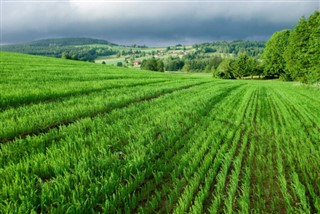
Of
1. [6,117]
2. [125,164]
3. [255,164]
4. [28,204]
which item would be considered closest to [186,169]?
[125,164]

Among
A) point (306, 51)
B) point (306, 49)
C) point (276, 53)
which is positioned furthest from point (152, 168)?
point (276, 53)

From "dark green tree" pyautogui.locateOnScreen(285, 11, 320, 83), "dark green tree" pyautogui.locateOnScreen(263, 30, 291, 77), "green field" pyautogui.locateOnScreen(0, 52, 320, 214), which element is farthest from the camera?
"dark green tree" pyautogui.locateOnScreen(263, 30, 291, 77)

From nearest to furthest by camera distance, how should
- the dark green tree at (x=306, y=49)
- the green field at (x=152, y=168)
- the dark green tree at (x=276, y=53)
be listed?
the green field at (x=152, y=168)
the dark green tree at (x=306, y=49)
the dark green tree at (x=276, y=53)

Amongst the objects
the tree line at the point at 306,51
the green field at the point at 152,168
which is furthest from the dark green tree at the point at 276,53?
the green field at the point at 152,168

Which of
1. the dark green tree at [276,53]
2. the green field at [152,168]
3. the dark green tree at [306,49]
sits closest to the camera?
the green field at [152,168]

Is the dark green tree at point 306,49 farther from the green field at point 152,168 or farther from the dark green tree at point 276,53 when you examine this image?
the green field at point 152,168

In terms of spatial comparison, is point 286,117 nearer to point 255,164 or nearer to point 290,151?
point 290,151

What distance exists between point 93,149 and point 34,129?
2566mm

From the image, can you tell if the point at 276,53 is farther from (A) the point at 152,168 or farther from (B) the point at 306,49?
(A) the point at 152,168

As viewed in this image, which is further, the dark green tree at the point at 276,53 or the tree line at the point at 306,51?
the dark green tree at the point at 276,53

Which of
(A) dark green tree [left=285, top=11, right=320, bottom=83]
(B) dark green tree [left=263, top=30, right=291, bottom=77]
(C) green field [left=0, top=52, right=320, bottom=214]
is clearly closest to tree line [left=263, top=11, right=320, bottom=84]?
(A) dark green tree [left=285, top=11, right=320, bottom=83]

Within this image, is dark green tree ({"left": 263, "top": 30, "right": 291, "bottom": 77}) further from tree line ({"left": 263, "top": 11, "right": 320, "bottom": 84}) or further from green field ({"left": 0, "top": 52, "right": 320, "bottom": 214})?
green field ({"left": 0, "top": 52, "right": 320, "bottom": 214})

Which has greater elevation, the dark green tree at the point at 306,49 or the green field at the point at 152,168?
the dark green tree at the point at 306,49

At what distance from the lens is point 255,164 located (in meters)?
4.87
